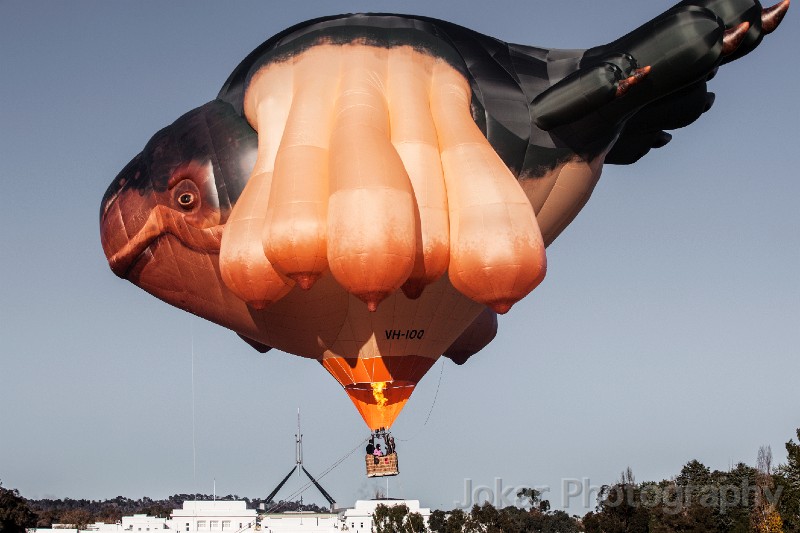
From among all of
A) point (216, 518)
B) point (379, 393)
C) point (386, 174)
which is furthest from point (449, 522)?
point (386, 174)

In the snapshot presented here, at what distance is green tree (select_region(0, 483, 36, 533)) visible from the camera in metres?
53.6

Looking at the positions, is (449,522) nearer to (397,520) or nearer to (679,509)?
(397,520)

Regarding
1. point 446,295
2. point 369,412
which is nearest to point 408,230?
point 446,295

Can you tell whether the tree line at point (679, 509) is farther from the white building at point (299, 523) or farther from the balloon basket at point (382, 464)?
the balloon basket at point (382, 464)

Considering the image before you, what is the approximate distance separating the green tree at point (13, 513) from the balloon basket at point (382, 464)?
3711cm

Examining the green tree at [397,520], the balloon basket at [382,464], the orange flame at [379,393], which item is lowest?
the balloon basket at [382,464]

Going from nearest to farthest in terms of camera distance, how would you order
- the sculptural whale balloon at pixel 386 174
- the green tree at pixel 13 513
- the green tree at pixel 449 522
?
the sculptural whale balloon at pixel 386 174 < the green tree at pixel 13 513 < the green tree at pixel 449 522

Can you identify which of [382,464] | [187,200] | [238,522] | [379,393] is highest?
[187,200]

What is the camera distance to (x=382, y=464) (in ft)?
65.1

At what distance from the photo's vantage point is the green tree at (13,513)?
53.6 meters

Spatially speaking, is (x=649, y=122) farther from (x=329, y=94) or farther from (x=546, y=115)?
(x=329, y=94)

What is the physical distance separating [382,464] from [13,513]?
38.2 m

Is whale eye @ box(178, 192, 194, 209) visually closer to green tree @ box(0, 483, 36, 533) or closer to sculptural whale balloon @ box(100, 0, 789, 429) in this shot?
sculptural whale balloon @ box(100, 0, 789, 429)

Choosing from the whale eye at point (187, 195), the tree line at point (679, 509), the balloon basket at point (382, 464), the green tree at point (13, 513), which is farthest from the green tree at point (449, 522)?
the whale eye at point (187, 195)
